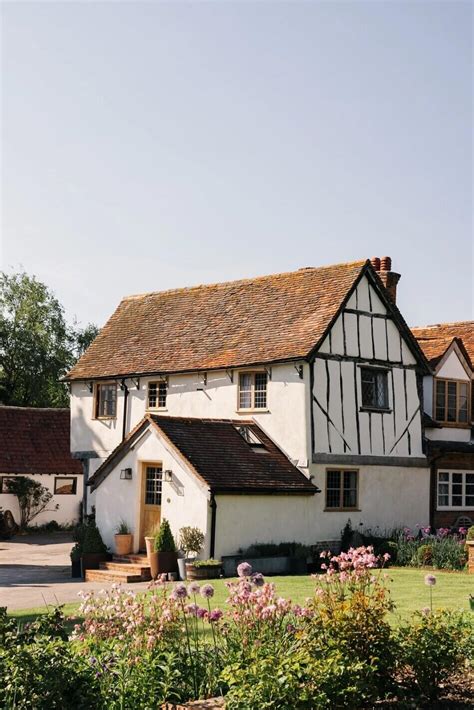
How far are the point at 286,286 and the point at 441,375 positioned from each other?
19.0 feet

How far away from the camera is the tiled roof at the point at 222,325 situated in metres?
27.9

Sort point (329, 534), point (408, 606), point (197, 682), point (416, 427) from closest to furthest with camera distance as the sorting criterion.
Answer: point (197, 682) < point (408, 606) < point (329, 534) < point (416, 427)

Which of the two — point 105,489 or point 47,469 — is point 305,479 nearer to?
point 105,489

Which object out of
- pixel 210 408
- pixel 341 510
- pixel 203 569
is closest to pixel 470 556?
pixel 341 510

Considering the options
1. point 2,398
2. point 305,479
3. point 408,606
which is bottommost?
point 408,606

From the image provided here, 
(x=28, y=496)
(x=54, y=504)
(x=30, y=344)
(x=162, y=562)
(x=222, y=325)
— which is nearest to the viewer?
(x=162, y=562)

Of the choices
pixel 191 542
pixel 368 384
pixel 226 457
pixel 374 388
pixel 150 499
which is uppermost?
pixel 368 384

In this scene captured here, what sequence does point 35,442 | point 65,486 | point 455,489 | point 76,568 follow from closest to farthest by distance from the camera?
point 76,568 < point 455,489 < point 65,486 < point 35,442

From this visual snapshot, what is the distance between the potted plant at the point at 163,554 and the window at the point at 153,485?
1.92m

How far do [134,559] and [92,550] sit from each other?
3.89 ft

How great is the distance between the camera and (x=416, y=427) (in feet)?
97.3

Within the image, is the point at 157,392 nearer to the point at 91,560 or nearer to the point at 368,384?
the point at 368,384

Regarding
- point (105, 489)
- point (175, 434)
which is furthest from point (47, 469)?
point (175, 434)

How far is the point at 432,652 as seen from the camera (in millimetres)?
9484
